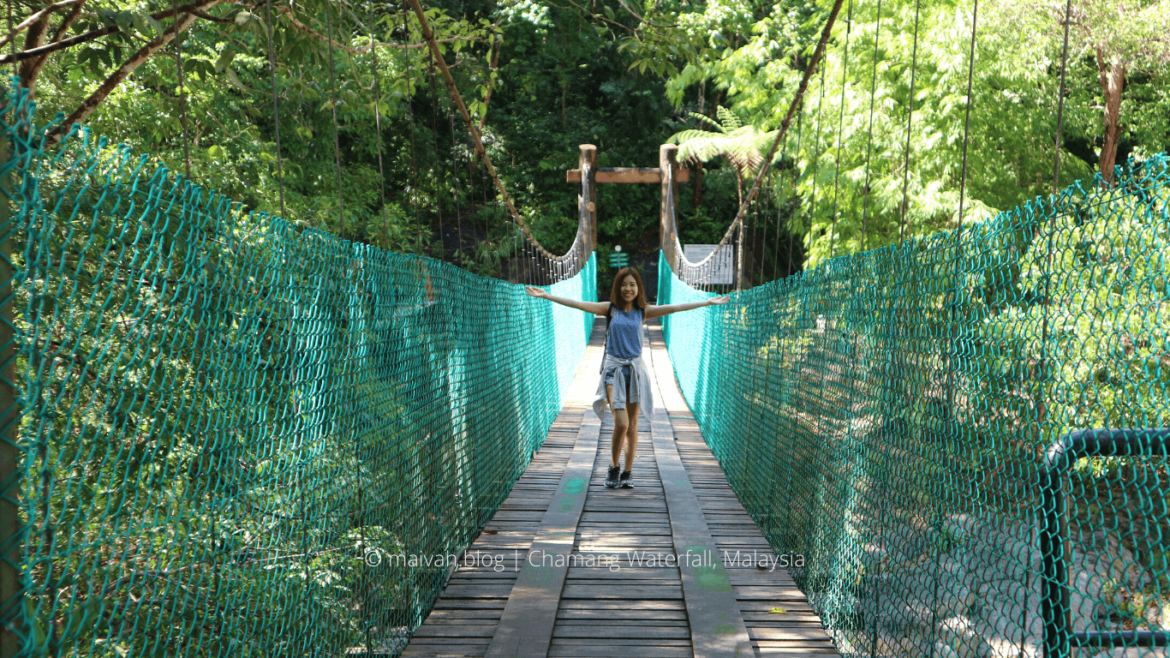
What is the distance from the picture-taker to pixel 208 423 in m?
1.23

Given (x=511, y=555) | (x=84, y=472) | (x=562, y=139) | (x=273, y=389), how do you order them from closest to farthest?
1. (x=84, y=472)
2. (x=273, y=389)
3. (x=511, y=555)
4. (x=562, y=139)

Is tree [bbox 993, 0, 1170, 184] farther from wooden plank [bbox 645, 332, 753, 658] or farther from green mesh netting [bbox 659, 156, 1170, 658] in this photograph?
green mesh netting [bbox 659, 156, 1170, 658]

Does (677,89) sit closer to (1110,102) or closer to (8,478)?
(1110,102)

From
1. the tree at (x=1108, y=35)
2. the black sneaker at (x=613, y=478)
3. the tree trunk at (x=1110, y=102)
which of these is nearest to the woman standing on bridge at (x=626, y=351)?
the black sneaker at (x=613, y=478)

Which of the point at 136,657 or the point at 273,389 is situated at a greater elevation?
the point at 273,389

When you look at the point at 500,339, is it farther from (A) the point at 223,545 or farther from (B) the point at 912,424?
(A) the point at 223,545

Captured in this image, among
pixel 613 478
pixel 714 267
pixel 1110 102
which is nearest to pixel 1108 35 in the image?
pixel 1110 102

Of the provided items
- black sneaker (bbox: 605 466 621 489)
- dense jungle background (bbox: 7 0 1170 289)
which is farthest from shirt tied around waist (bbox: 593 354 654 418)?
dense jungle background (bbox: 7 0 1170 289)

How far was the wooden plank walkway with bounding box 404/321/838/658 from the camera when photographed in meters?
2.22

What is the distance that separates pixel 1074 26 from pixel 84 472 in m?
7.51

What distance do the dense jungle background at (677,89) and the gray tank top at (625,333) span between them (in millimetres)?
698

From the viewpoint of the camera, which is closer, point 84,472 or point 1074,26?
point 84,472

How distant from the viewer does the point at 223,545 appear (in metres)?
1.27

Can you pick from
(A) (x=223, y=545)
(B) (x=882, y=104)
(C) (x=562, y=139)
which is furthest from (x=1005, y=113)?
(C) (x=562, y=139)
